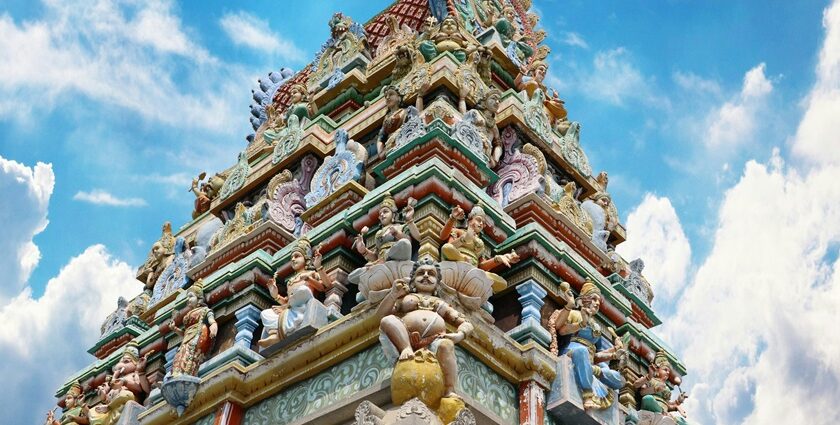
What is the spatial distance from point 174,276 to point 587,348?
7468mm

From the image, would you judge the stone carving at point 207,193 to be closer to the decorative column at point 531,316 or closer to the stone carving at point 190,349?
the stone carving at point 190,349

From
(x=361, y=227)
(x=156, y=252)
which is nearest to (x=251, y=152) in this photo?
(x=156, y=252)

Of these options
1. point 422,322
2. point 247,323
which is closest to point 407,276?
point 422,322

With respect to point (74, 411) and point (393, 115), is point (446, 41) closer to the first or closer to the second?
point (393, 115)

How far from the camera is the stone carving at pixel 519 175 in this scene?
1273cm

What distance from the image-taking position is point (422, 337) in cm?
908

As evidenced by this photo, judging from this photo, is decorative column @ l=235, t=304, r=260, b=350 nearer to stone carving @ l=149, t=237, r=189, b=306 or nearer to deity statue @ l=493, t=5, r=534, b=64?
stone carving @ l=149, t=237, r=189, b=306

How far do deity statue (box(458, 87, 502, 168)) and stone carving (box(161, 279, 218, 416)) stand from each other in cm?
393

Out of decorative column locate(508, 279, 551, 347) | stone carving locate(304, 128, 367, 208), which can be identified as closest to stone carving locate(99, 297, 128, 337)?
stone carving locate(304, 128, 367, 208)

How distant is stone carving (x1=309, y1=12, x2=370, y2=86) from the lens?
1717 centimetres

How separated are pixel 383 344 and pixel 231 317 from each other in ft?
13.1

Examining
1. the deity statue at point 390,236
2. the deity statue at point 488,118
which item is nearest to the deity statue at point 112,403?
the deity statue at point 390,236

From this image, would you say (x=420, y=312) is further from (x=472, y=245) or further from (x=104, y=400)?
(x=104, y=400)

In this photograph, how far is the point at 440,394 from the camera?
28.9ft
